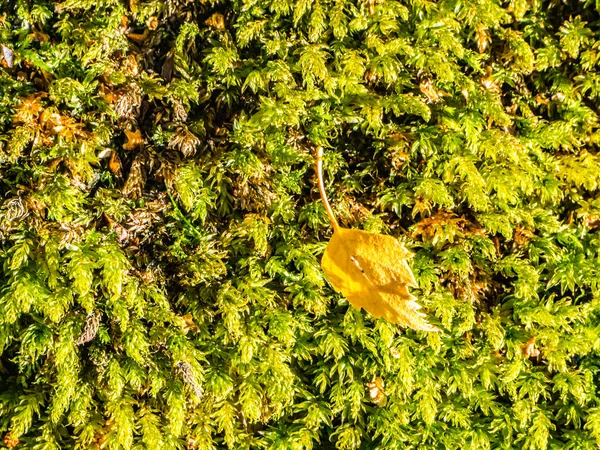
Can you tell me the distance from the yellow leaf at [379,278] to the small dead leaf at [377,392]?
20cm

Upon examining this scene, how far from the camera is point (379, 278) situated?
1619 millimetres

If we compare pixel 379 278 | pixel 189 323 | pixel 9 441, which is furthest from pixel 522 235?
pixel 9 441

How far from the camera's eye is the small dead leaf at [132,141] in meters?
1.70

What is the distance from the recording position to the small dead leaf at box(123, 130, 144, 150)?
170 centimetres

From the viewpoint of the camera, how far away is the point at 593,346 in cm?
180

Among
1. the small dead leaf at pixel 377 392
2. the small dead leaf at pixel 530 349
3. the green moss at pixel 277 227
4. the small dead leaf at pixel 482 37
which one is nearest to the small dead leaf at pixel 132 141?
the green moss at pixel 277 227

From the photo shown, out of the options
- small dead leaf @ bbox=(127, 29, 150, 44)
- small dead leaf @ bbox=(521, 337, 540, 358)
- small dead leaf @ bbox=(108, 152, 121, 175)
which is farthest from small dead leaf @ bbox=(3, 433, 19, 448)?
small dead leaf @ bbox=(521, 337, 540, 358)

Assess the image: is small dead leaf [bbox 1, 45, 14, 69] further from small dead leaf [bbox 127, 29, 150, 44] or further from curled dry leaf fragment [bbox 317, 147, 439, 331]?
curled dry leaf fragment [bbox 317, 147, 439, 331]

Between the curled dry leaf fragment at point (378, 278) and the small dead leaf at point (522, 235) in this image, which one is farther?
the small dead leaf at point (522, 235)

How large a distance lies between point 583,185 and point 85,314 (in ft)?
4.93

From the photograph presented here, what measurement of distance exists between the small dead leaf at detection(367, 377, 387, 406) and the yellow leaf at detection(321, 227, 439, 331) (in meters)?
0.20

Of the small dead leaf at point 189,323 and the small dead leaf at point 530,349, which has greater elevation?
the small dead leaf at point 189,323

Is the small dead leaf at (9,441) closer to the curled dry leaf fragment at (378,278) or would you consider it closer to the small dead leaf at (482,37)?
the curled dry leaf fragment at (378,278)

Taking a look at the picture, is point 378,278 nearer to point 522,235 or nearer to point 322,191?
point 322,191
